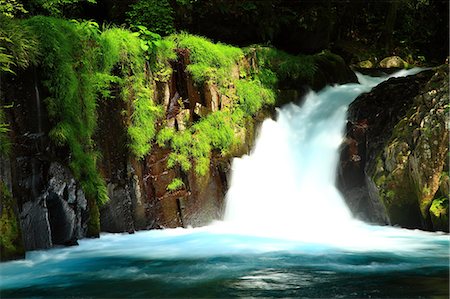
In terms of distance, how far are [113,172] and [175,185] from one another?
1.10 metres

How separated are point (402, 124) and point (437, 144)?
100 centimetres

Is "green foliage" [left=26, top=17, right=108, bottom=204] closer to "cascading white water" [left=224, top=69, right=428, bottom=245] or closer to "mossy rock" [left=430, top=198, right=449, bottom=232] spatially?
"cascading white water" [left=224, top=69, right=428, bottom=245]

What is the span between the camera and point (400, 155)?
759 centimetres

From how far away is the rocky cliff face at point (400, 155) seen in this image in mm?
6992

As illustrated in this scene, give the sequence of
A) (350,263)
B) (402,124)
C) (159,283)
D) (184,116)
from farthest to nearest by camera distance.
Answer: (184,116), (402,124), (350,263), (159,283)

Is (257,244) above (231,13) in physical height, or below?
below

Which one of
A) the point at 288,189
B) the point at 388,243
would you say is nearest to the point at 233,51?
the point at 288,189

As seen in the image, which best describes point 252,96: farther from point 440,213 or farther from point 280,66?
point 440,213

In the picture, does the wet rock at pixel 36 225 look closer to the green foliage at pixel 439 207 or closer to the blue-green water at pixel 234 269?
the blue-green water at pixel 234 269

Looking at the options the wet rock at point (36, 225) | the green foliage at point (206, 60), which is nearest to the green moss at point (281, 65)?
the green foliage at point (206, 60)

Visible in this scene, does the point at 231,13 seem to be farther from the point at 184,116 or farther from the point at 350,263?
the point at 350,263

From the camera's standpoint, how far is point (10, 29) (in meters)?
6.26

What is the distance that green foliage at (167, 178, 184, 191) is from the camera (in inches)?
328

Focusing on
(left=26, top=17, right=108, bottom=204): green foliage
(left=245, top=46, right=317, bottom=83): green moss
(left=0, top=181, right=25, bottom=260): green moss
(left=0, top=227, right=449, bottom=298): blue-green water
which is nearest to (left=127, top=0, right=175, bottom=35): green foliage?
(left=245, top=46, right=317, bottom=83): green moss
